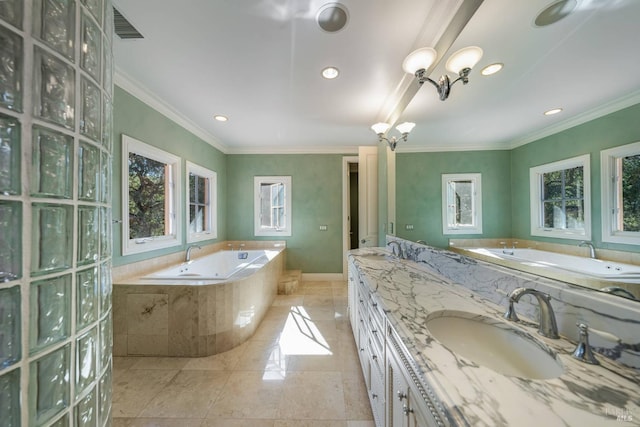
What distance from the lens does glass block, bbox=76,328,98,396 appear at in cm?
61

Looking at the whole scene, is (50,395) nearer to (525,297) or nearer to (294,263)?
(525,297)

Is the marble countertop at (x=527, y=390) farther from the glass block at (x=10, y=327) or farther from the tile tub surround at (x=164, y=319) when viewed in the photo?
the tile tub surround at (x=164, y=319)

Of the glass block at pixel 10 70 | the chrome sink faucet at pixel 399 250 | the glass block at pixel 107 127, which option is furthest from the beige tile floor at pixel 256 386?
the glass block at pixel 10 70

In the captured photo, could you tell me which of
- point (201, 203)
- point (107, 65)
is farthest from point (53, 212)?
point (201, 203)

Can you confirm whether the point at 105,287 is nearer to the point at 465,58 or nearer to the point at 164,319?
the point at 164,319

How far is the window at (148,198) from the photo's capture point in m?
2.21

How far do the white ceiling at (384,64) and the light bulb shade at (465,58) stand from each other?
0.16ft

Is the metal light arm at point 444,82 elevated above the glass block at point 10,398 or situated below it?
above

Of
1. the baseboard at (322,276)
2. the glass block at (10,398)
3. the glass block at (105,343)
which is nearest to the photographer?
→ the glass block at (10,398)

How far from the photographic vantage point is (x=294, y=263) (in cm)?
425

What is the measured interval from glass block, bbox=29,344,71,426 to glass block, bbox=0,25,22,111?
568 mm

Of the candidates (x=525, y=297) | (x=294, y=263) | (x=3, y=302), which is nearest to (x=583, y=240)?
(x=525, y=297)

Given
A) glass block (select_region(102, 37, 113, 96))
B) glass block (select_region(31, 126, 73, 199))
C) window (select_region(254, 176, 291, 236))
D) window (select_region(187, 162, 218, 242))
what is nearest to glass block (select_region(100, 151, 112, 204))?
glass block (select_region(31, 126, 73, 199))

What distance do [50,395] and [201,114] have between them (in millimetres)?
3012
